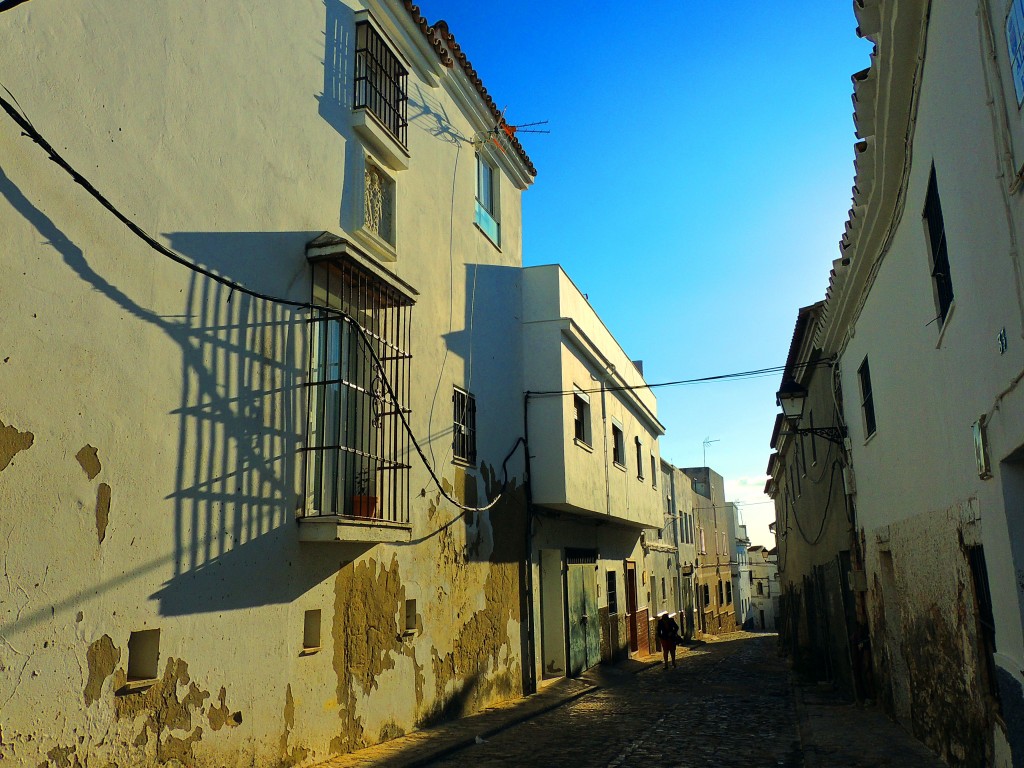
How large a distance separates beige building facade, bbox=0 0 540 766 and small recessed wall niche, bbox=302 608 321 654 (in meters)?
0.04

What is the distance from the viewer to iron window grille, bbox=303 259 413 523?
8.30 metres

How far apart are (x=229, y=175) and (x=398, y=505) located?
4.12m

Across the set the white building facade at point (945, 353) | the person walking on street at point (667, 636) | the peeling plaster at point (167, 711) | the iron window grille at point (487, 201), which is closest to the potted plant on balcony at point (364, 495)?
the peeling plaster at point (167, 711)

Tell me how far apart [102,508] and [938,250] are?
21.6ft

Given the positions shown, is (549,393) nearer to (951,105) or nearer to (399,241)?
(399,241)

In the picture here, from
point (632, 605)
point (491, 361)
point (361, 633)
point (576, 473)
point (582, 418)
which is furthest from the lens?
point (632, 605)

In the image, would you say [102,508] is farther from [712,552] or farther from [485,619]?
[712,552]

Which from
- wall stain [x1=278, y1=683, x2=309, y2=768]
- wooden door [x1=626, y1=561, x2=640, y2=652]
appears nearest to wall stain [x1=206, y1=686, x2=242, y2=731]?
wall stain [x1=278, y1=683, x2=309, y2=768]

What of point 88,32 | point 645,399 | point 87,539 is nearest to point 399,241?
point 88,32

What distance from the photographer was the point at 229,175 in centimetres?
751

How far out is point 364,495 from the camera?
8984 mm

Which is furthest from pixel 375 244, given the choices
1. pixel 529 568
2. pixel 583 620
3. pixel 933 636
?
pixel 583 620

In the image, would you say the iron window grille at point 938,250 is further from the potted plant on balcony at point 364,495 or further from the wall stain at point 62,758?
the wall stain at point 62,758

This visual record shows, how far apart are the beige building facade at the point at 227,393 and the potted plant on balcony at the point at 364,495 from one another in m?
0.04
